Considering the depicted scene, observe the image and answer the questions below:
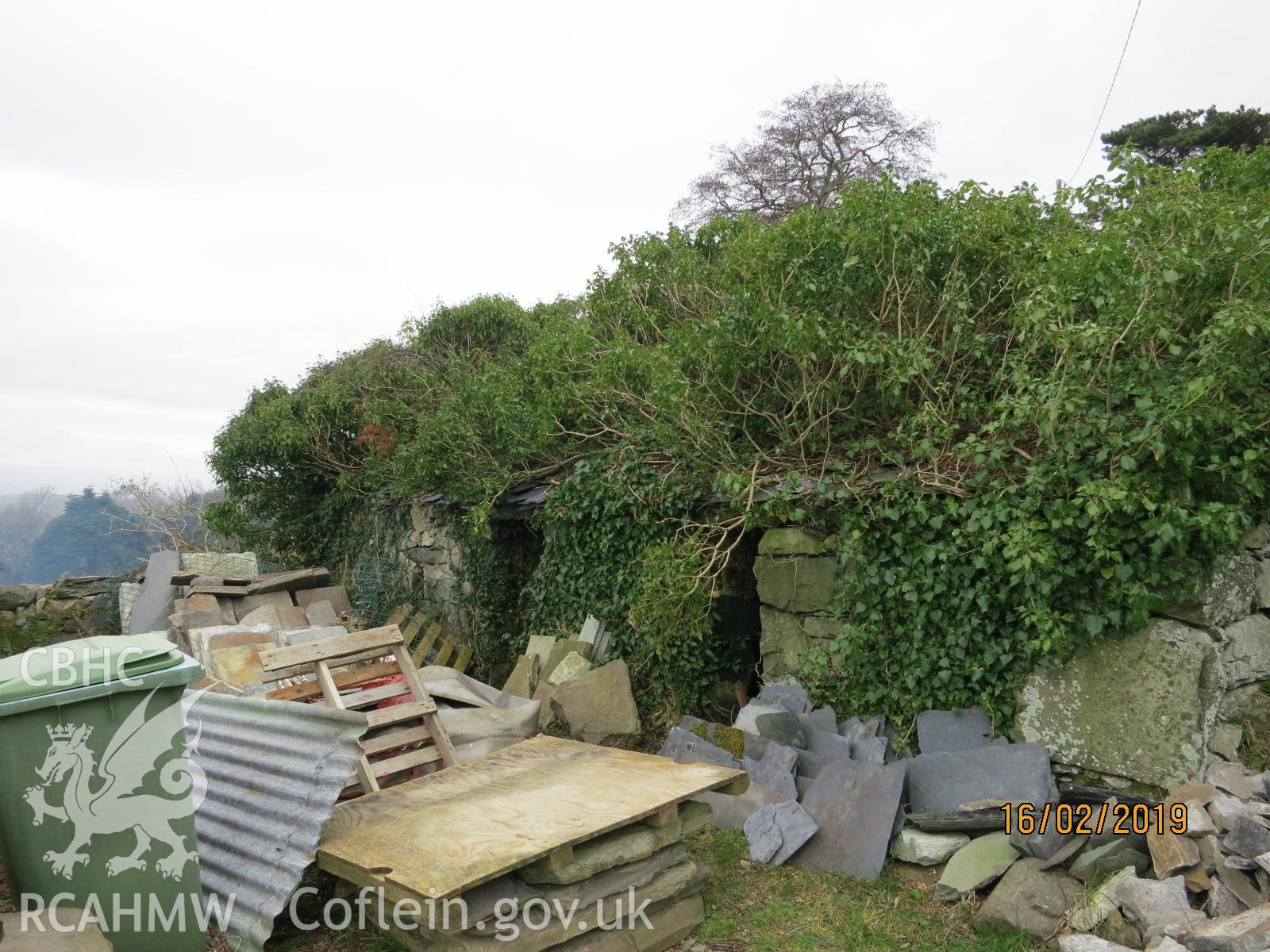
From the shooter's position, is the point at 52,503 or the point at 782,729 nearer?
Answer: the point at 782,729

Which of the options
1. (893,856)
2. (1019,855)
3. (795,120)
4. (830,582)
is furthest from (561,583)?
(795,120)

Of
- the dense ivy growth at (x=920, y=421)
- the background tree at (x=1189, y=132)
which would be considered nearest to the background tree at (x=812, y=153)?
the background tree at (x=1189, y=132)

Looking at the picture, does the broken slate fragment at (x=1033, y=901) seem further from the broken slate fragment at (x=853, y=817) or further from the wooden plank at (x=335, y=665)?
the wooden plank at (x=335, y=665)

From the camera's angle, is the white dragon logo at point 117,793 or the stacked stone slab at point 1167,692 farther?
the stacked stone slab at point 1167,692

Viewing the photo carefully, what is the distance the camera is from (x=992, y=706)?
14.6 ft

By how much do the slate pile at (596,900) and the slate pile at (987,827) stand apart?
66 centimetres

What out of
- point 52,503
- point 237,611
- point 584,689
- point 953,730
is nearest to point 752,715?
point 953,730

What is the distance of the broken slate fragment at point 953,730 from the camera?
4.47 meters

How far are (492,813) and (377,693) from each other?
1674 millimetres

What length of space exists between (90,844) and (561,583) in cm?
421

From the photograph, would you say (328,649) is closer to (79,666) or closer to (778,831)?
(79,666)

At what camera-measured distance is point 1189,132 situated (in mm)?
12727

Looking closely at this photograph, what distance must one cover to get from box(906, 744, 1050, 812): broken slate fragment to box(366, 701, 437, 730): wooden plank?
2860 millimetres

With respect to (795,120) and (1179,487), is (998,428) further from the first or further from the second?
(795,120)
